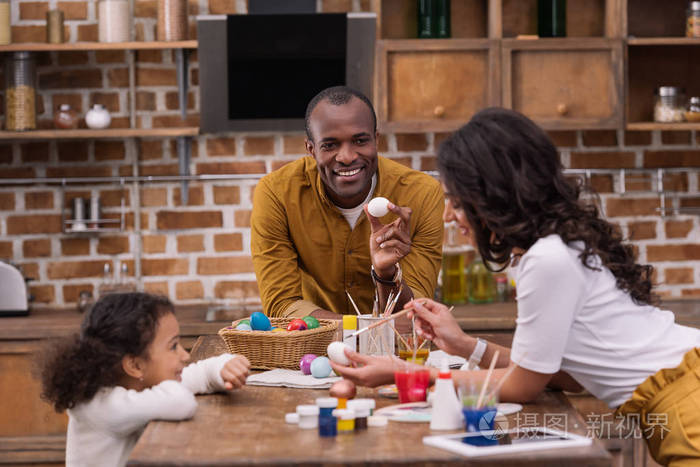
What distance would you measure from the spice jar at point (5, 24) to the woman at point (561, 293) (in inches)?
95.5

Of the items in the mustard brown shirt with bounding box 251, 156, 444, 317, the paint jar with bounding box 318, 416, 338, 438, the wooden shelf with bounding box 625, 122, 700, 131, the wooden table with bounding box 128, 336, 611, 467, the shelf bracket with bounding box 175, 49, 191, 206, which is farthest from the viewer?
the shelf bracket with bounding box 175, 49, 191, 206

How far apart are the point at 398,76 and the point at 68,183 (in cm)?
145

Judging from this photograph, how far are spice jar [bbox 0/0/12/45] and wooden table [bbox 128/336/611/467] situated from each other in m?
2.41

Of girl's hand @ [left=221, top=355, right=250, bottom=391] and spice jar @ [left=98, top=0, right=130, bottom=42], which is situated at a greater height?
spice jar @ [left=98, top=0, right=130, bottom=42]

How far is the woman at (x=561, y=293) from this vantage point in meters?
1.68

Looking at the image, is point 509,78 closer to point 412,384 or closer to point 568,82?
point 568,82

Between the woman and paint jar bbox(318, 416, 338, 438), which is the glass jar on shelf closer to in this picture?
the woman

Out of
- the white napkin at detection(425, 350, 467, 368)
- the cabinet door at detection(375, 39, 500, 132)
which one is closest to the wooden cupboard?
the cabinet door at detection(375, 39, 500, 132)

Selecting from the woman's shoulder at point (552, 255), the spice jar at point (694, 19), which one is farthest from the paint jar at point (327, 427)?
the spice jar at point (694, 19)

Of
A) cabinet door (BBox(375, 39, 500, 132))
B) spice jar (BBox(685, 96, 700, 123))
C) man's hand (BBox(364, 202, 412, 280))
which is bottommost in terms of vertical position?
man's hand (BBox(364, 202, 412, 280))

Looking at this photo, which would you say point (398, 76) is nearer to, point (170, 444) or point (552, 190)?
point (552, 190)

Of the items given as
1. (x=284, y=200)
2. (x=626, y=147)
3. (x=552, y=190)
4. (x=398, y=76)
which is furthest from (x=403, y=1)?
(x=552, y=190)

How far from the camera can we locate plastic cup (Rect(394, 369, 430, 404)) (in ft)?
5.50

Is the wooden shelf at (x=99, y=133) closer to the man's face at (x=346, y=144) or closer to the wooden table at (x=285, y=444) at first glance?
the man's face at (x=346, y=144)
